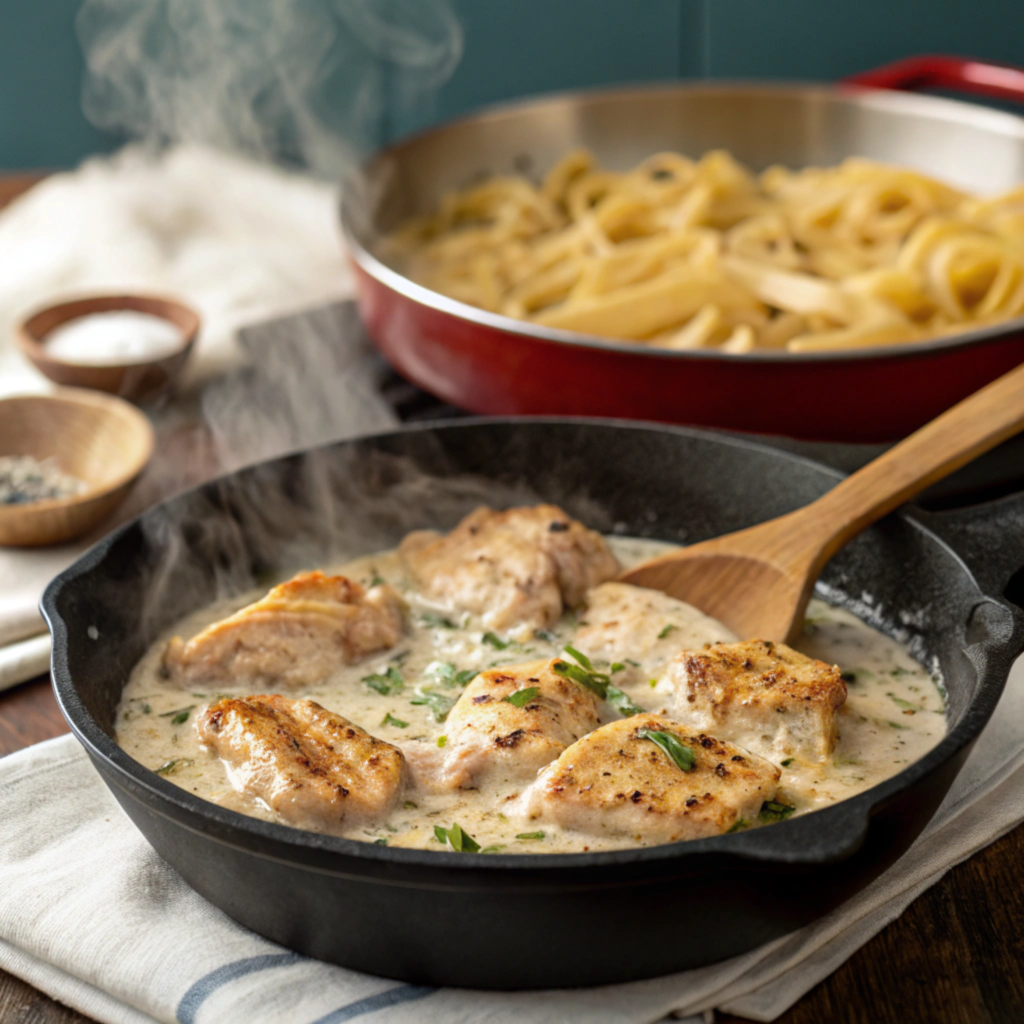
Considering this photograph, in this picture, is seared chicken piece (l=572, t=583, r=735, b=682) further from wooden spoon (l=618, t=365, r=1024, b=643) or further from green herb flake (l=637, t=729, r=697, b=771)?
green herb flake (l=637, t=729, r=697, b=771)

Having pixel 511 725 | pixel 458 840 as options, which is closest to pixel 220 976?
pixel 458 840

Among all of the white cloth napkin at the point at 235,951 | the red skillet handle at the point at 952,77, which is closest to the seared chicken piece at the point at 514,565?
the white cloth napkin at the point at 235,951

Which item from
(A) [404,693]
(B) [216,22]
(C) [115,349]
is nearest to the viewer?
(A) [404,693]

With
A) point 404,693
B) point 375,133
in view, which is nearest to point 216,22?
point 375,133

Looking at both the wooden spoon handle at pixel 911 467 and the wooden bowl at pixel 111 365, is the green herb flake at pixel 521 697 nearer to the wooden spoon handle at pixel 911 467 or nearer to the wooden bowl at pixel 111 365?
the wooden spoon handle at pixel 911 467

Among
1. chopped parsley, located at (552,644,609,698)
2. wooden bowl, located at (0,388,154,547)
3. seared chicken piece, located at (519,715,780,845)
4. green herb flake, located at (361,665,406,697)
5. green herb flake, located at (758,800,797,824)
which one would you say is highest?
seared chicken piece, located at (519,715,780,845)

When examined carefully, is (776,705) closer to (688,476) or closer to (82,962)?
(688,476)

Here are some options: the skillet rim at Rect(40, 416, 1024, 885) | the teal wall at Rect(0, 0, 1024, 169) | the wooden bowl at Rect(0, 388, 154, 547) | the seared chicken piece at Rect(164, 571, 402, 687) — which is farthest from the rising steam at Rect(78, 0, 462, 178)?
the skillet rim at Rect(40, 416, 1024, 885)

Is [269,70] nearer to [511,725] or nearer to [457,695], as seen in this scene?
[457,695]
